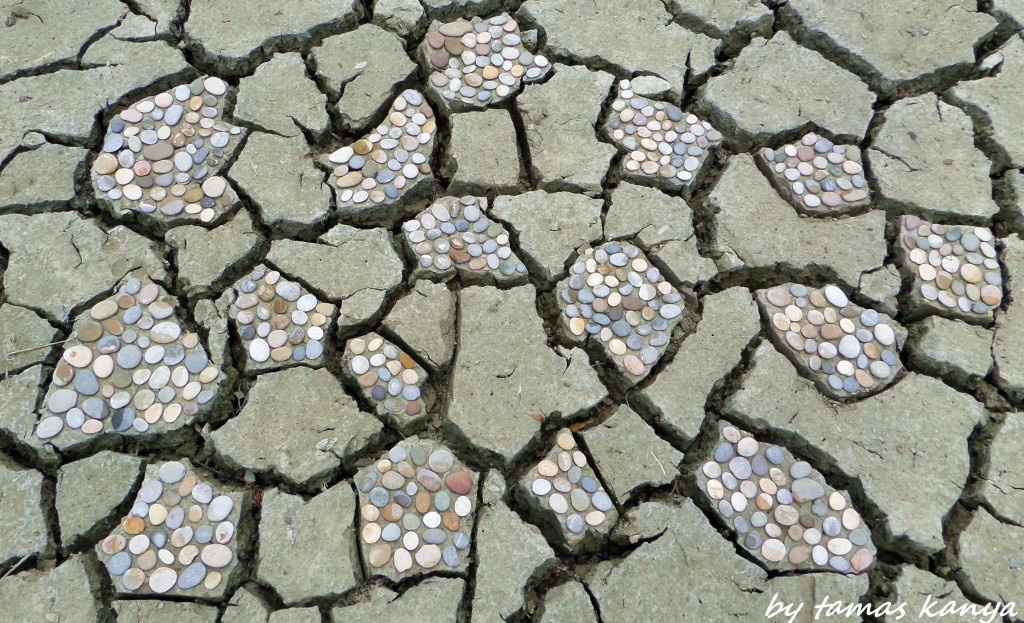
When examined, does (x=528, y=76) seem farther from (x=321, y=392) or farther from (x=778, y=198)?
(x=321, y=392)

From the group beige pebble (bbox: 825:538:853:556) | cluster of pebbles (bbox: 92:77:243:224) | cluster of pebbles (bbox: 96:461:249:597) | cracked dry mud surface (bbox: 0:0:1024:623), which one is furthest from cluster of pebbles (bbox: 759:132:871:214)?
cluster of pebbles (bbox: 96:461:249:597)

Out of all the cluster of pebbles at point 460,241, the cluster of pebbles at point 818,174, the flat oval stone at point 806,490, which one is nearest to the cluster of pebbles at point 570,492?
the flat oval stone at point 806,490

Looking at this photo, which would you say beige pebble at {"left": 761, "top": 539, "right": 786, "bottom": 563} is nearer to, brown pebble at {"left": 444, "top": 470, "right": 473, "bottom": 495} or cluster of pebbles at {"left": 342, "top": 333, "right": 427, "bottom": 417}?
brown pebble at {"left": 444, "top": 470, "right": 473, "bottom": 495}

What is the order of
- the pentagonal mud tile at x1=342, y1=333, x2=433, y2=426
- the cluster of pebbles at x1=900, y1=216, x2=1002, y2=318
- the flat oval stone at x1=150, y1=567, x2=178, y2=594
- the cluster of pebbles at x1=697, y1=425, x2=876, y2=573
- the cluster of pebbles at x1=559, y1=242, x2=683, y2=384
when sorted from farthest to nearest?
the cluster of pebbles at x1=900, y1=216, x2=1002, y2=318 < the cluster of pebbles at x1=559, y1=242, x2=683, y2=384 < the pentagonal mud tile at x1=342, y1=333, x2=433, y2=426 < the cluster of pebbles at x1=697, y1=425, x2=876, y2=573 < the flat oval stone at x1=150, y1=567, x2=178, y2=594

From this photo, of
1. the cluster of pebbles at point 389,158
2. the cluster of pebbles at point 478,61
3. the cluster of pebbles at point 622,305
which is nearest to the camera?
the cluster of pebbles at point 622,305

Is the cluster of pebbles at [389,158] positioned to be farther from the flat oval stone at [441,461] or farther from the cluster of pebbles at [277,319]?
the flat oval stone at [441,461]

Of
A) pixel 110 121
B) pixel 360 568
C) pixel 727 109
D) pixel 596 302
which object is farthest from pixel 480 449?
pixel 110 121

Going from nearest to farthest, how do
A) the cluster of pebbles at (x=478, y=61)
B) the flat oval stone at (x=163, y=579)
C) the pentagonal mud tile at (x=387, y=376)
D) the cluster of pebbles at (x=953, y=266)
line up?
the flat oval stone at (x=163, y=579)
the pentagonal mud tile at (x=387, y=376)
the cluster of pebbles at (x=953, y=266)
the cluster of pebbles at (x=478, y=61)
